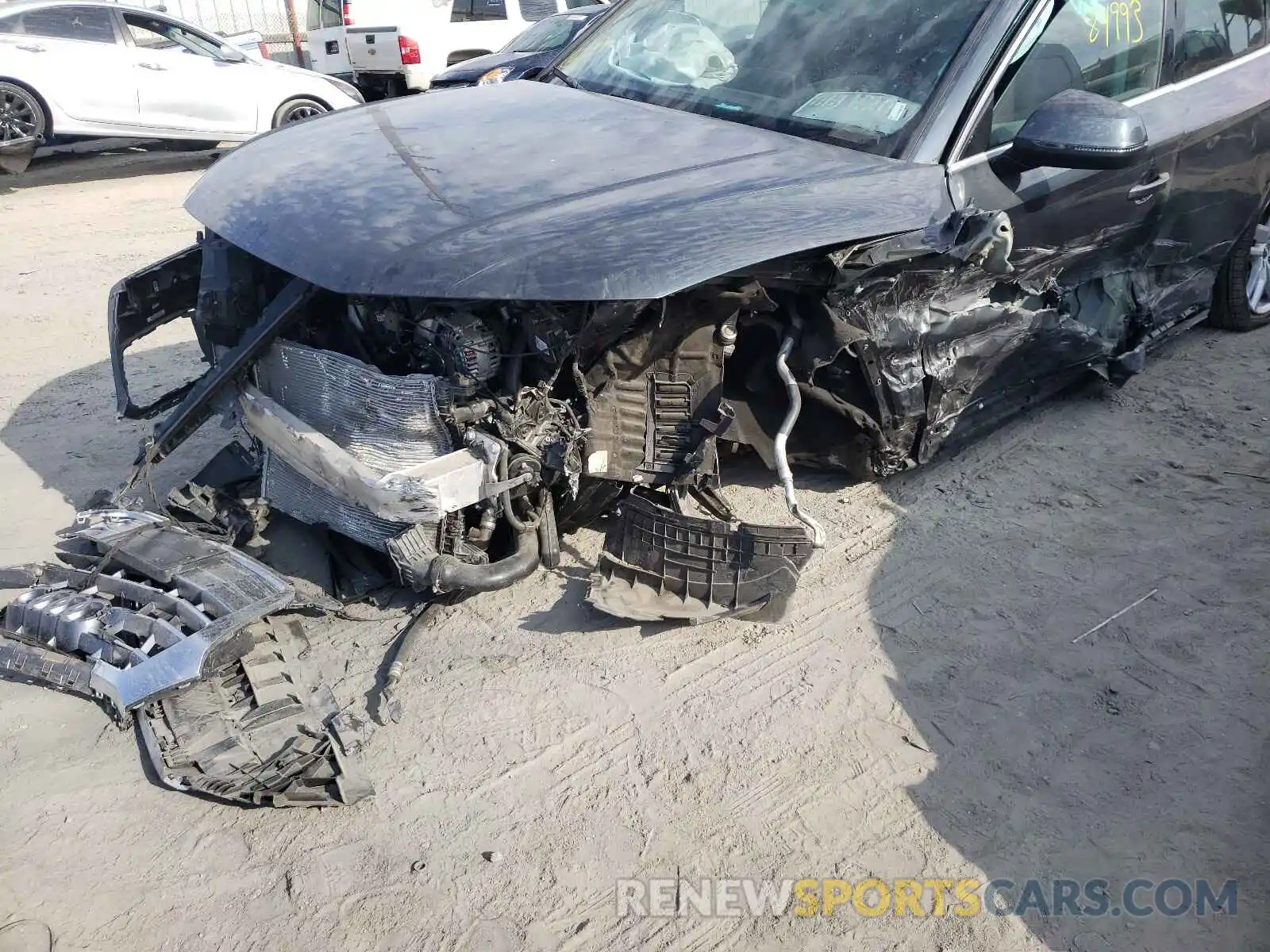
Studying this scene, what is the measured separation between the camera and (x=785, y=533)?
322 centimetres

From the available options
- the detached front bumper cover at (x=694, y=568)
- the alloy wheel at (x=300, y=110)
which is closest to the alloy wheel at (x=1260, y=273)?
the detached front bumper cover at (x=694, y=568)

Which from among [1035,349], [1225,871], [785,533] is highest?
[1035,349]

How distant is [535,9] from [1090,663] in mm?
12085

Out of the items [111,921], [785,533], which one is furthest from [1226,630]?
[111,921]

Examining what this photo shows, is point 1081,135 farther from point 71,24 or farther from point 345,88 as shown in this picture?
point 71,24

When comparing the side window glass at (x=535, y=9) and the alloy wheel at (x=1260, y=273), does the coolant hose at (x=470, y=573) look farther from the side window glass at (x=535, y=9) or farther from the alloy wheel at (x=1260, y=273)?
the side window glass at (x=535, y=9)

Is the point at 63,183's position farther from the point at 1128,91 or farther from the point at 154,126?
the point at 1128,91

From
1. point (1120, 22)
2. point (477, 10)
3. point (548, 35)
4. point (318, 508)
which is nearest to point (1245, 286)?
point (1120, 22)

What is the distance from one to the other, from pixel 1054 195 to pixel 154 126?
363 inches

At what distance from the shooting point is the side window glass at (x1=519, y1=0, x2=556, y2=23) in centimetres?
1297

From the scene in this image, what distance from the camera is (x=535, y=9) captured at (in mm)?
13023

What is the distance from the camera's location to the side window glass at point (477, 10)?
1282 centimetres

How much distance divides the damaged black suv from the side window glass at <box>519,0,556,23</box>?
32.2 feet

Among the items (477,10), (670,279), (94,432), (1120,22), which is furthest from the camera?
(477,10)
